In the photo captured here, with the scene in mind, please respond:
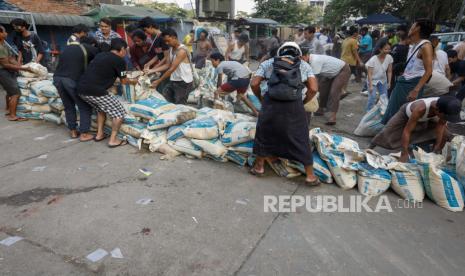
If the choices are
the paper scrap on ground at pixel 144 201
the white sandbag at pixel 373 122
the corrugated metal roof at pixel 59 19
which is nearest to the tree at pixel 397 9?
the white sandbag at pixel 373 122

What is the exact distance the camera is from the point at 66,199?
2807 mm

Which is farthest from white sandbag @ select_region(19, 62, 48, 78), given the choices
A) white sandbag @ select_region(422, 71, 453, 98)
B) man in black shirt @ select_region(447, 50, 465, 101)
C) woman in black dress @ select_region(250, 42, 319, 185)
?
man in black shirt @ select_region(447, 50, 465, 101)

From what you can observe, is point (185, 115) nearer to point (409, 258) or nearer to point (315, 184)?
point (315, 184)

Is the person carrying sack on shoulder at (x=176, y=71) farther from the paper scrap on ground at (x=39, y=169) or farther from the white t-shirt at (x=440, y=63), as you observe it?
the white t-shirt at (x=440, y=63)

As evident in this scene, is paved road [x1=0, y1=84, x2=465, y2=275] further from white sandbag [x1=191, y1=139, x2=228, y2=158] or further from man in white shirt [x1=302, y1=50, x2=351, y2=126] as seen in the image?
man in white shirt [x1=302, y1=50, x2=351, y2=126]

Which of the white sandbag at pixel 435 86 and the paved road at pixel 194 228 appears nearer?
the paved road at pixel 194 228

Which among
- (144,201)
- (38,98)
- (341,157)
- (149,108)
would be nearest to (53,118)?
(38,98)

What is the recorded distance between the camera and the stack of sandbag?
312 centimetres

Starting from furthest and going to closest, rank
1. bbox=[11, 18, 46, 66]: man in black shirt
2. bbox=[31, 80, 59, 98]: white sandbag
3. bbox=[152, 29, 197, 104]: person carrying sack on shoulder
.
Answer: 1. bbox=[11, 18, 46, 66]: man in black shirt
2. bbox=[31, 80, 59, 98]: white sandbag
3. bbox=[152, 29, 197, 104]: person carrying sack on shoulder

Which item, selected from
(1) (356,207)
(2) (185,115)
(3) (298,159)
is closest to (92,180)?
(2) (185,115)

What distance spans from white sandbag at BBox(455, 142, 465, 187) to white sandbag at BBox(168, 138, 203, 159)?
262 cm

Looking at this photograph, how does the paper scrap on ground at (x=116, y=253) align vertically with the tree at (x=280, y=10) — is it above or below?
below

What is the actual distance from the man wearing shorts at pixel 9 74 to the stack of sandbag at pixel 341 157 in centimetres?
460

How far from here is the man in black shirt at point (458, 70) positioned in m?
5.29
